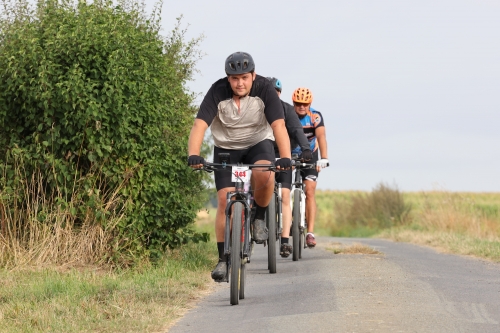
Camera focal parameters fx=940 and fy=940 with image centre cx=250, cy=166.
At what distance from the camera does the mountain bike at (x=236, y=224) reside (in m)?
8.71

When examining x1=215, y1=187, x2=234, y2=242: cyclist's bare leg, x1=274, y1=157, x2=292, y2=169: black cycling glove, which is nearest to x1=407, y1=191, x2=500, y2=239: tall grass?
x1=215, y1=187, x2=234, y2=242: cyclist's bare leg

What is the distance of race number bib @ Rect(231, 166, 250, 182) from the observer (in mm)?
8836

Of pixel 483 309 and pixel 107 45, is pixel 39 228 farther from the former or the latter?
pixel 483 309

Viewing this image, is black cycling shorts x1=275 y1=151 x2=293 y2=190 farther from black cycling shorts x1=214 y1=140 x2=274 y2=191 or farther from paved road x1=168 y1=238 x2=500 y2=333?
black cycling shorts x1=214 y1=140 x2=274 y2=191

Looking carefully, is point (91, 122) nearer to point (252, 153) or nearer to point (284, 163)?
point (252, 153)

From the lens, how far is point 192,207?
13125 millimetres

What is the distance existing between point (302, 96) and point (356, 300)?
5.43 metres

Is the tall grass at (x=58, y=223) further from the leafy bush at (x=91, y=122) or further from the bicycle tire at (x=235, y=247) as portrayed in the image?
the bicycle tire at (x=235, y=247)

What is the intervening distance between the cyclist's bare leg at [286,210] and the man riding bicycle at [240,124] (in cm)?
291

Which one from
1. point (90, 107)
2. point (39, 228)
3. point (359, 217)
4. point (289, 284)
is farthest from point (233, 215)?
point (359, 217)

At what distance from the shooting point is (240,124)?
365 inches

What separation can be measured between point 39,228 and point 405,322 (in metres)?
6.35

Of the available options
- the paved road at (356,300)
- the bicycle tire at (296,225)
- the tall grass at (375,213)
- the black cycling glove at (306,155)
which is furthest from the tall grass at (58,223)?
the tall grass at (375,213)

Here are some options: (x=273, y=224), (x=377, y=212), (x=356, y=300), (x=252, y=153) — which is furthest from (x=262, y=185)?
(x=377, y=212)
